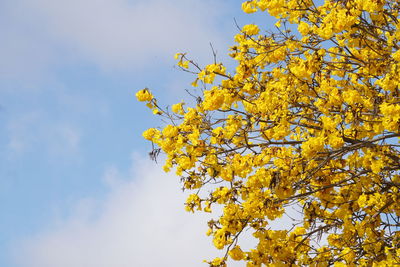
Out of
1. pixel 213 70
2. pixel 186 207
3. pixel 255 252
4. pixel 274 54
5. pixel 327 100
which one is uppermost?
pixel 274 54

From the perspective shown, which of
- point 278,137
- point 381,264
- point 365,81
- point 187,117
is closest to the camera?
point 381,264

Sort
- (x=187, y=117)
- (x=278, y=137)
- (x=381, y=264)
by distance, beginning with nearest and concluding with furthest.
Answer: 1. (x=381, y=264)
2. (x=278, y=137)
3. (x=187, y=117)

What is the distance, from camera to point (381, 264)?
564 centimetres

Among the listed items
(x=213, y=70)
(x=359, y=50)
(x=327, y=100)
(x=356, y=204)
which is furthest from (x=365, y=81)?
(x=213, y=70)

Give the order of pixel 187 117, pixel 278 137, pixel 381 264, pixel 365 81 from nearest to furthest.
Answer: pixel 381 264 < pixel 278 137 < pixel 187 117 < pixel 365 81

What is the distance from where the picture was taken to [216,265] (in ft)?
23.2

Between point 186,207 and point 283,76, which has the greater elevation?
point 283,76

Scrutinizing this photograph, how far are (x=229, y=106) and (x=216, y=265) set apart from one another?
2023 millimetres

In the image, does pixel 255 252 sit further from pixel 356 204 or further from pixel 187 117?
pixel 187 117

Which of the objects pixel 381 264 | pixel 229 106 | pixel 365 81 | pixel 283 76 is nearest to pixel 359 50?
pixel 365 81

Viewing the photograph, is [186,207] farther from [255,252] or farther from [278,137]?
[278,137]

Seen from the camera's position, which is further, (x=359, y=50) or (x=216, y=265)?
(x=359, y=50)

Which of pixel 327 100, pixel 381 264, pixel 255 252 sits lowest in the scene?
pixel 381 264

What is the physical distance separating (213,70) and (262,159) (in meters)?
→ 1.25
